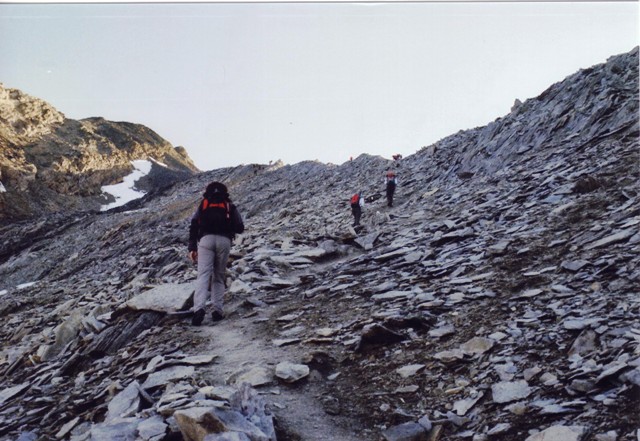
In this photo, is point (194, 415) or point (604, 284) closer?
point (194, 415)

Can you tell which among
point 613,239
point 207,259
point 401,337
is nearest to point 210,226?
point 207,259

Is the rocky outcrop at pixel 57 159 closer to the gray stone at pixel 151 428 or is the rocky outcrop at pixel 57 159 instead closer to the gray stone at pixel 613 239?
the gray stone at pixel 151 428

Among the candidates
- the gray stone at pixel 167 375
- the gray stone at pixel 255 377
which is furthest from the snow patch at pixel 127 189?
the gray stone at pixel 255 377

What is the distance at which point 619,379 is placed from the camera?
161 inches

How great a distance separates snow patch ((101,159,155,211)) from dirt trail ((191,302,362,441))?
8494 centimetres

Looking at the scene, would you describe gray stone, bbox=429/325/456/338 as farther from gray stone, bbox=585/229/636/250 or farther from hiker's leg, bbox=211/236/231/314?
hiker's leg, bbox=211/236/231/314

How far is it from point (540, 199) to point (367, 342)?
8.60 meters

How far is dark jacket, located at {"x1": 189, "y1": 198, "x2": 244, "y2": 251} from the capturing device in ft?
29.2

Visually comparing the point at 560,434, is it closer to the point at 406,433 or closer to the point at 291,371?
the point at 406,433

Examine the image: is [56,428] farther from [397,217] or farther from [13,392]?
[397,217]

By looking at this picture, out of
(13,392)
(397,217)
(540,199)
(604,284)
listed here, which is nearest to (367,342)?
(604,284)

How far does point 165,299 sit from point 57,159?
302ft

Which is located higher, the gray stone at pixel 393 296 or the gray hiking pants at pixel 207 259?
the gray hiking pants at pixel 207 259

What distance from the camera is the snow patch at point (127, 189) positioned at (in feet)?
291
